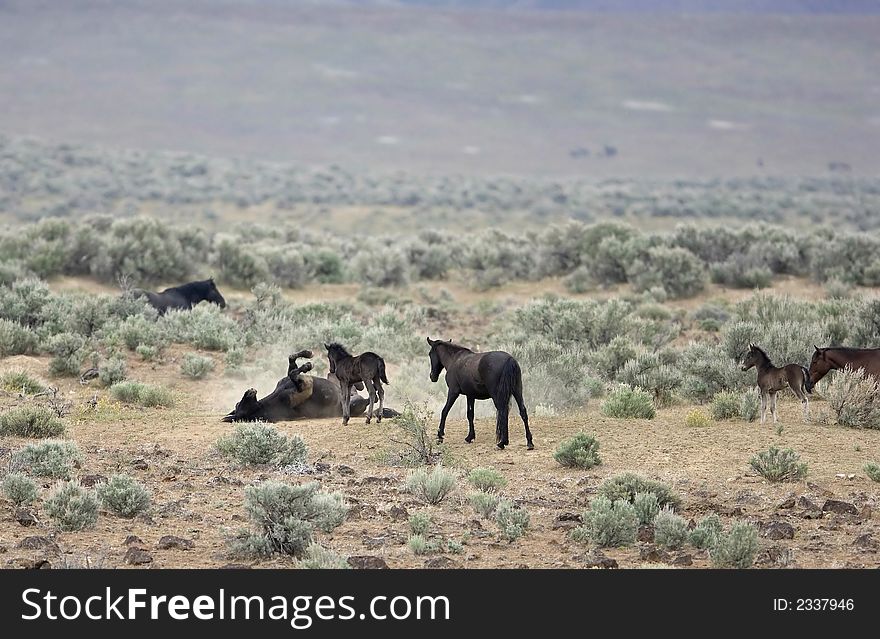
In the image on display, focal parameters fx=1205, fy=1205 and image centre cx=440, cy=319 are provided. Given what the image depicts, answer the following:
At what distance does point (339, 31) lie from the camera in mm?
149875

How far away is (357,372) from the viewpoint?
13.5 metres

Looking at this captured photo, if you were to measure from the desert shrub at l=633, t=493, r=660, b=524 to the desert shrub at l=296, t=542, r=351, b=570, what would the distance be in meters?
2.41

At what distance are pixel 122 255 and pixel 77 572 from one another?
20.9 meters

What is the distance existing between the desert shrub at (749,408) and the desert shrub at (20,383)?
29.0 feet

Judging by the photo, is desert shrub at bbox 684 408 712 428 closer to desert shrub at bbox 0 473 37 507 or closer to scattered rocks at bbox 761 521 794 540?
scattered rocks at bbox 761 521 794 540

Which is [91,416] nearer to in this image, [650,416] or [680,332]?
[650,416]

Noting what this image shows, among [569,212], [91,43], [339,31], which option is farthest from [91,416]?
[339,31]

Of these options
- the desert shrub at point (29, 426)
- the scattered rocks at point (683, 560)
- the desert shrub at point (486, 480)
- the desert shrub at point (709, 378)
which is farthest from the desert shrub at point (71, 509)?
the desert shrub at point (709, 378)

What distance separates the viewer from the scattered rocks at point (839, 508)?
9562mm

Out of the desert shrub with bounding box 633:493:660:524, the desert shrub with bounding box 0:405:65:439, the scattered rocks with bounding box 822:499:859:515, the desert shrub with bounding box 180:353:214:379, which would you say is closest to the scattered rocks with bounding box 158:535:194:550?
the desert shrub with bounding box 633:493:660:524

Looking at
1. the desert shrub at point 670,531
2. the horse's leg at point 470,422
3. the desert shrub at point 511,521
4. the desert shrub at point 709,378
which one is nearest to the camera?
the desert shrub at point 670,531

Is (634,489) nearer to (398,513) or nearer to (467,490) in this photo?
(467,490)

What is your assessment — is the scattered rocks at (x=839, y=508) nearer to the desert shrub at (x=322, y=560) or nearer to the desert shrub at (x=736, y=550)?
the desert shrub at (x=736, y=550)

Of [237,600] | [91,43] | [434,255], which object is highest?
[91,43]
